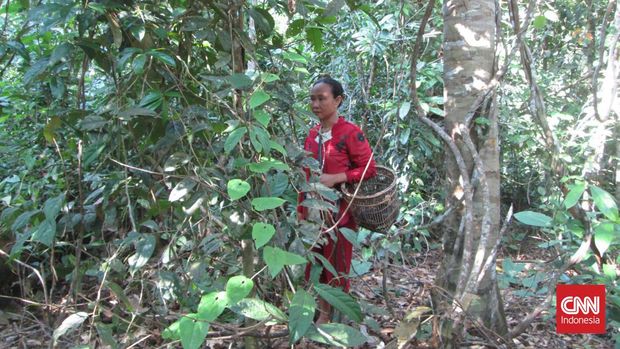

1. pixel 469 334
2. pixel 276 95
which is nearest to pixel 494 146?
pixel 469 334

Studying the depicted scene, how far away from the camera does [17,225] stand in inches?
65.9

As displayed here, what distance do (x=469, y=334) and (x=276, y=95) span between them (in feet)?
4.70

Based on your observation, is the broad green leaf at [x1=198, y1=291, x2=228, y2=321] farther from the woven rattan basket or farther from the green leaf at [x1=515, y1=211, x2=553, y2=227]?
the green leaf at [x1=515, y1=211, x2=553, y2=227]

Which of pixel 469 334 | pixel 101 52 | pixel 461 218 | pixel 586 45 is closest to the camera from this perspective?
pixel 101 52

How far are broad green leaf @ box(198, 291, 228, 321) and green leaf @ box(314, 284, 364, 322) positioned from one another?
0.99ft

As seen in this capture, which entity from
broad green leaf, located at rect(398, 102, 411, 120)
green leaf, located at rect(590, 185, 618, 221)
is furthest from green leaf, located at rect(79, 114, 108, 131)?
broad green leaf, located at rect(398, 102, 411, 120)

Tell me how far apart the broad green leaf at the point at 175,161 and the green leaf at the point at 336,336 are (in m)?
0.65

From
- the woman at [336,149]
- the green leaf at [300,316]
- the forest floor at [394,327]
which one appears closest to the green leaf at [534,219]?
the forest floor at [394,327]

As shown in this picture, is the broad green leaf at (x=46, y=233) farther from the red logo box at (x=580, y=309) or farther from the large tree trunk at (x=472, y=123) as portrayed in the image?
the red logo box at (x=580, y=309)

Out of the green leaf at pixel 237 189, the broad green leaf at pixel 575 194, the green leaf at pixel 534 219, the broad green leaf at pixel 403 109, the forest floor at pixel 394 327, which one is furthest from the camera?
the broad green leaf at pixel 403 109

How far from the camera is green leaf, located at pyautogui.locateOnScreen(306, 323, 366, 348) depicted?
1.29m

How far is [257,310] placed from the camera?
4.29ft

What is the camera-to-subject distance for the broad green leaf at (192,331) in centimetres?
114

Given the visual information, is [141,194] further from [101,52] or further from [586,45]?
[586,45]
